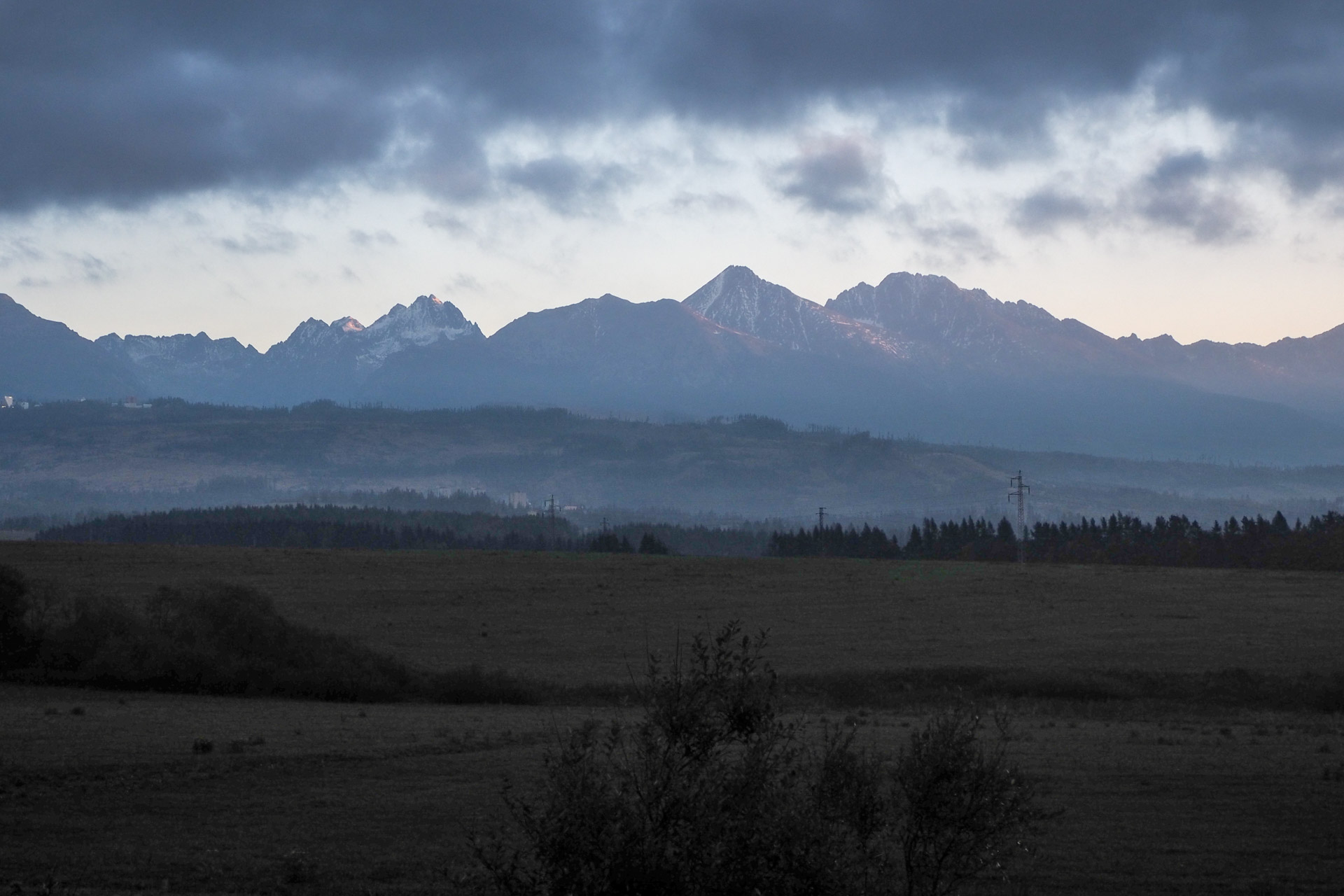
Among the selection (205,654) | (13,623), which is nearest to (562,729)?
(205,654)

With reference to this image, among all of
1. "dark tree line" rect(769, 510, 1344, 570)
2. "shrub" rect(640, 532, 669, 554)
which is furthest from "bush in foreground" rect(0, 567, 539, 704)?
"dark tree line" rect(769, 510, 1344, 570)

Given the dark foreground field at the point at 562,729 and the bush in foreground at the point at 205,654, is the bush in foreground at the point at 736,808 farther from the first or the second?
the bush in foreground at the point at 205,654

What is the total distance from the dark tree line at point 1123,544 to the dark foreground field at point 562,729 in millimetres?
48099

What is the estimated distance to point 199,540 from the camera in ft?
598

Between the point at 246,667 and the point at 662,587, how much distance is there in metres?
37.2

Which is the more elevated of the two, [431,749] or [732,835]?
[732,835]

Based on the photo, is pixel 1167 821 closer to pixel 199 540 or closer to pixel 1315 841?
pixel 1315 841

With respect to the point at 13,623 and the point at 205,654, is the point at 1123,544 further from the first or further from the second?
the point at 13,623

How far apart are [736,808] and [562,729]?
2347 cm

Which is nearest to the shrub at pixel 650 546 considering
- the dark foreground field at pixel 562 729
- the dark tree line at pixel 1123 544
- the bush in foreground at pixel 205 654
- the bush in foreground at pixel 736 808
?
the dark tree line at pixel 1123 544

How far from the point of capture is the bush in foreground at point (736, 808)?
34.8ft

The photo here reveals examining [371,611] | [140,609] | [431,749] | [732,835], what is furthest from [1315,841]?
[371,611]

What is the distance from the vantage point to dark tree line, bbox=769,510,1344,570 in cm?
12781

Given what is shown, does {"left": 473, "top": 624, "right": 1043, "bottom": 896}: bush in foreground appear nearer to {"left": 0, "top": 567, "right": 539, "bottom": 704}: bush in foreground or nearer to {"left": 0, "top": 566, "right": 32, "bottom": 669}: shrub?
{"left": 0, "top": 567, "right": 539, "bottom": 704}: bush in foreground
